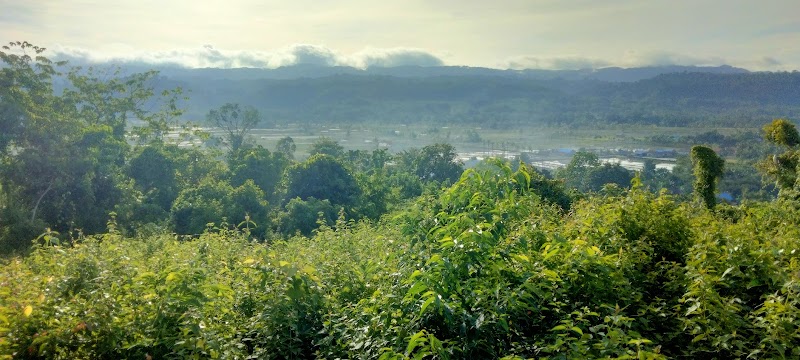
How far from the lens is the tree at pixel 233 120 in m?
50.8

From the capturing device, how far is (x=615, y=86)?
10800 centimetres

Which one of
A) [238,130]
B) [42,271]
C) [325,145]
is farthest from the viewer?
[238,130]

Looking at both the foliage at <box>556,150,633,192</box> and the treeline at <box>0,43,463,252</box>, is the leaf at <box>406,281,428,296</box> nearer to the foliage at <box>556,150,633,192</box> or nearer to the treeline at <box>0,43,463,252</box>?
the treeline at <box>0,43,463,252</box>

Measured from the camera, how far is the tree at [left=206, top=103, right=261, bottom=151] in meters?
50.8

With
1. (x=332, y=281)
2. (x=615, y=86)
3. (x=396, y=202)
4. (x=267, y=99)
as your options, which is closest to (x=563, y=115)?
(x=615, y=86)

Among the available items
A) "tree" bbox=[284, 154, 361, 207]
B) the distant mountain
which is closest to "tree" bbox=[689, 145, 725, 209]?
"tree" bbox=[284, 154, 361, 207]

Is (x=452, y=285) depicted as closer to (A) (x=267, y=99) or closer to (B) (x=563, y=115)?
(B) (x=563, y=115)

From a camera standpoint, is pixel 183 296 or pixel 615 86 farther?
pixel 615 86

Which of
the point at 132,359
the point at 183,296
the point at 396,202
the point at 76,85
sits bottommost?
the point at 396,202

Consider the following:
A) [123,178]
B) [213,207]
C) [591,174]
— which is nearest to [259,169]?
[123,178]

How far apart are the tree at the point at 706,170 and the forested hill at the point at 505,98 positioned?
62527mm

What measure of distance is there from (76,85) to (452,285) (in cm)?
3289

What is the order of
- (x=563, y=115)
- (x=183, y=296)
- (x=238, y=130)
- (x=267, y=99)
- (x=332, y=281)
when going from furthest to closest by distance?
(x=267, y=99) < (x=563, y=115) < (x=238, y=130) < (x=332, y=281) < (x=183, y=296)

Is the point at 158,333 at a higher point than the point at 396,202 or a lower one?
higher
